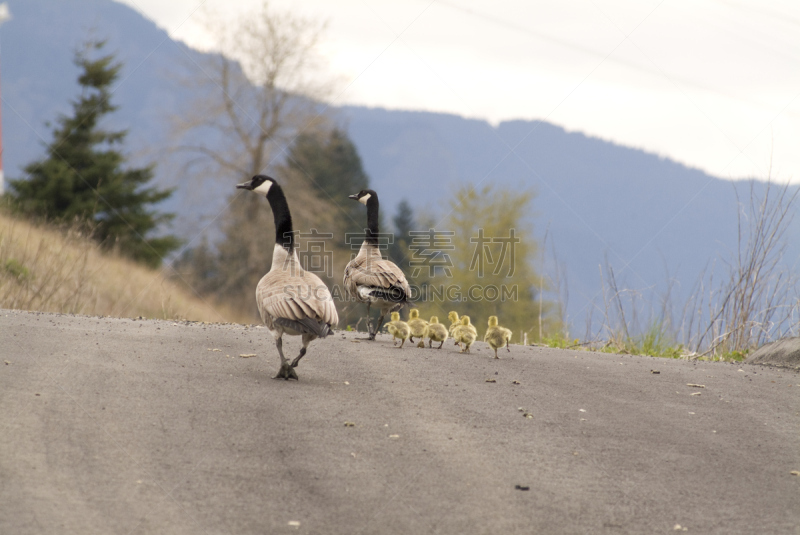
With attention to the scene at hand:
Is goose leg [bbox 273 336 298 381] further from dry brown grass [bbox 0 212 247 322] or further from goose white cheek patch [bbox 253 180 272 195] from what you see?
dry brown grass [bbox 0 212 247 322]

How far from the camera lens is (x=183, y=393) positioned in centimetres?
576

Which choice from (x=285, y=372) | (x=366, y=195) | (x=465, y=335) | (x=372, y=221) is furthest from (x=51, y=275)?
(x=465, y=335)

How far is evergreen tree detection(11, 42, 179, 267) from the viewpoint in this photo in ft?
107

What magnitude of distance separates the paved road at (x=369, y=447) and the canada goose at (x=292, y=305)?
486 millimetres

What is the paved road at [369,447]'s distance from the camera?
13.1ft

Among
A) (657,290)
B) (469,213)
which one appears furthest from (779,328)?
(469,213)

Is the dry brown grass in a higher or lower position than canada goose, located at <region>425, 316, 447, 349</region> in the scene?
higher

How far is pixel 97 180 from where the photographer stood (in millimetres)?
34312

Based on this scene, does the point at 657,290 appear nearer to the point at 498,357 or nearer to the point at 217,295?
the point at 498,357

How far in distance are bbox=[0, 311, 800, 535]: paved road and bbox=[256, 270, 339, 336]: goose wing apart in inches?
25.3

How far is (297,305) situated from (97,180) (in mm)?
32394

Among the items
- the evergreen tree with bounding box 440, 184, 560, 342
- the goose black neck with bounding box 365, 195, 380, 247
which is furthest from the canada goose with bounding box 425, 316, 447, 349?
the evergreen tree with bounding box 440, 184, 560, 342

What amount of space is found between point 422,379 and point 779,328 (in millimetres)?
6599

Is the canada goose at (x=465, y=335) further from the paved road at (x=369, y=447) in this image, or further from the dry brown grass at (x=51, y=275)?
the dry brown grass at (x=51, y=275)
